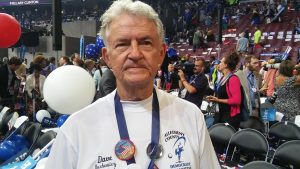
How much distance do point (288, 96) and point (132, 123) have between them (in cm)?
331

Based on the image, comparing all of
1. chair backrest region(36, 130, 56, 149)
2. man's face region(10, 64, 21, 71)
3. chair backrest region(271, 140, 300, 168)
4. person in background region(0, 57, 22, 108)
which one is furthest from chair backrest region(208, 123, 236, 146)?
man's face region(10, 64, 21, 71)

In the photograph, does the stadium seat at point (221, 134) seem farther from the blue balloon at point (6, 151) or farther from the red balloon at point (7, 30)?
the red balloon at point (7, 30)

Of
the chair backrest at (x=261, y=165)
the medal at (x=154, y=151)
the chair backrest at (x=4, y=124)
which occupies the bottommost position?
the chair backrest at (x=4, y=124)

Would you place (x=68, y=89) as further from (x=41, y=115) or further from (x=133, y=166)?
(x=41, y=115)

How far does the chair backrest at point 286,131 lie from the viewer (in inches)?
139

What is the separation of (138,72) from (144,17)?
163 millimetres

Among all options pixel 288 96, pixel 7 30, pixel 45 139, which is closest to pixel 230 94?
pixel 288 96

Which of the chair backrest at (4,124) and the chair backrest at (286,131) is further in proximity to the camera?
the chair backrest at (4,124)

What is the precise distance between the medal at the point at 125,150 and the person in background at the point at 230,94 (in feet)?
9.10

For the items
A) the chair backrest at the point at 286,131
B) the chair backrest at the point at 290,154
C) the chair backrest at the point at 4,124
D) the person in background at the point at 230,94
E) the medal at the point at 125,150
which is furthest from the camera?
the chair backrest at the point at 4,124

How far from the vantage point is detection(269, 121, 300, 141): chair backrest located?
354cm

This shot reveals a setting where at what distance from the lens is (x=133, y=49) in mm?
1106

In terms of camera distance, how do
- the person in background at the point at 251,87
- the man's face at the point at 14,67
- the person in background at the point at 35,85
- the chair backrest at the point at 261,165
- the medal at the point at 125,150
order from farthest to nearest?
the man's face at the point at 14,67, the person in background at the point at 35,85, the person in background at the point at 251,87, the chair backrest at the point at 261,165, the medal at the point at 125,150

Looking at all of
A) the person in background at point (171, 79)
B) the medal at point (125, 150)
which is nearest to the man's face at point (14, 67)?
the person in background at point (171, 79)
